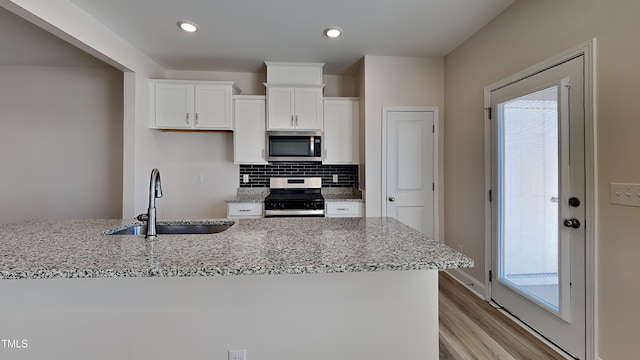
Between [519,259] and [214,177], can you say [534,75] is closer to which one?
[519,259]

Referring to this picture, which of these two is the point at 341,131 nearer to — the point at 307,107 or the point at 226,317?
the point at 307,107

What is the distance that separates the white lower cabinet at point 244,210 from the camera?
10.9 ft

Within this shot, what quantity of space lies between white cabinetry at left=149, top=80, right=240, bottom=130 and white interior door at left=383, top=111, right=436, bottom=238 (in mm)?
2006

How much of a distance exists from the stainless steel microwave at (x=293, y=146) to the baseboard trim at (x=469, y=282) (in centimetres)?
206

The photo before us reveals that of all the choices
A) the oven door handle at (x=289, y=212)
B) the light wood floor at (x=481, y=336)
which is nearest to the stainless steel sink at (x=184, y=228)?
the oven door handle at (x=289, y=212)

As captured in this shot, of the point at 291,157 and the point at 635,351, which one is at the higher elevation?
the point at 291,157

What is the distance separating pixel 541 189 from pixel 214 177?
3.52m

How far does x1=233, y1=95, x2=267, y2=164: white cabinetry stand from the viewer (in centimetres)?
349

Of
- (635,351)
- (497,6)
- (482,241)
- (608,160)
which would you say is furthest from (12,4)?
(635,351)

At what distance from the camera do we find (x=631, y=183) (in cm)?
147

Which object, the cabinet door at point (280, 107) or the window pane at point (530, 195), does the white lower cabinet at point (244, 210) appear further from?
the window pane at point (530, 195)

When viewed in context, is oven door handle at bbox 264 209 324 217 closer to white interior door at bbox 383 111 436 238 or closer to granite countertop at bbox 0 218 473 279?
white interior door at bbox 383 111 436 238

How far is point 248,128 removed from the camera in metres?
3.52

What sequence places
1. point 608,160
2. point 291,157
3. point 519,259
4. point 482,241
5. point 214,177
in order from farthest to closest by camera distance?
point 214,177 → point 291,157 → point 482,241 → point 519,259 → point 608,160
